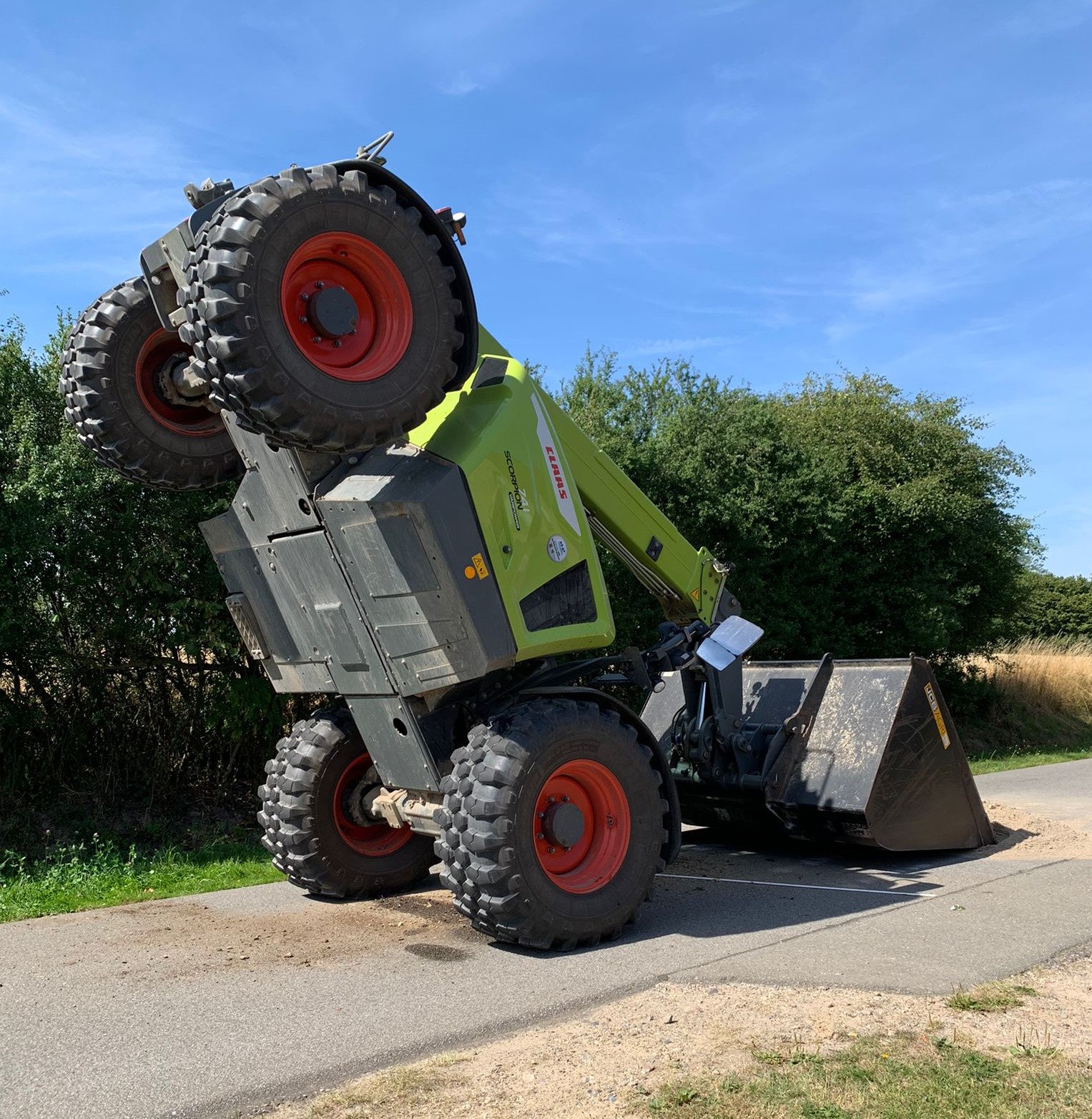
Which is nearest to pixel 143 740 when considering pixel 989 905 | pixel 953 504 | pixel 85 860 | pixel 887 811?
pixel 85 860

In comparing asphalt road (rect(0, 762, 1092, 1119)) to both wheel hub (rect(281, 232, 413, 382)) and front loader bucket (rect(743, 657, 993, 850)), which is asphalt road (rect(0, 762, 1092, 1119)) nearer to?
front loader bucket (rect(743, 657, 993, 850))

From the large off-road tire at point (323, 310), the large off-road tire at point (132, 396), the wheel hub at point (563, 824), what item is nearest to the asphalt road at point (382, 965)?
the wheel hub at point (563, 824)

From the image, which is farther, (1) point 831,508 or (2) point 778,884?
(1) point 831,508

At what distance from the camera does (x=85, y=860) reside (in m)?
8.60

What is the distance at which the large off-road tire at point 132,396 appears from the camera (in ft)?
18.7

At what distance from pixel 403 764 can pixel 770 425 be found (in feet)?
31.4

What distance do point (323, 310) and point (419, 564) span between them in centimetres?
128

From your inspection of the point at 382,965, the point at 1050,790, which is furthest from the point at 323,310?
the point at 1050,790

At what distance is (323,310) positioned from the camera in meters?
4.86

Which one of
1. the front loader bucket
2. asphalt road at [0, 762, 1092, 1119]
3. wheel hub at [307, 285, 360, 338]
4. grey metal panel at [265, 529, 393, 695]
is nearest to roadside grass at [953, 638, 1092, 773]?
the front loader bucket

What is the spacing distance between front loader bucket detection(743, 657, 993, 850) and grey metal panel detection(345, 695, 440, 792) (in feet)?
8.40

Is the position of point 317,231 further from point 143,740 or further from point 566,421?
point 143,740

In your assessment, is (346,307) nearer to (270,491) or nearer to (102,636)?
(270,491)

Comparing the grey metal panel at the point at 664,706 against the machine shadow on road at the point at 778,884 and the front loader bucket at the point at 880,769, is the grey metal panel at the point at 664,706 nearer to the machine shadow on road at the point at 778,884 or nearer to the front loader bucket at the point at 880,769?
the machine shadow on road at the point at 778,884
